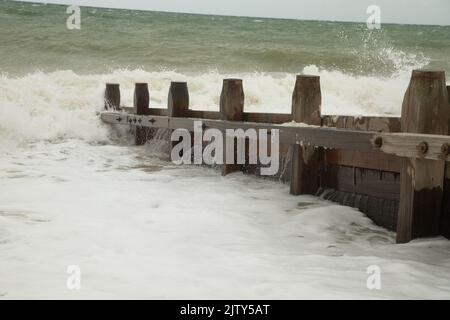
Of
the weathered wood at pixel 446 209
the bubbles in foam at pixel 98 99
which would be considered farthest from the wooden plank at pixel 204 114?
the weathered wood at pixel 446 209

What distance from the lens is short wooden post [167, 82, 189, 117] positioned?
7363mm

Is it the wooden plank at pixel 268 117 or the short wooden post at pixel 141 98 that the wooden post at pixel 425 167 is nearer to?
the wooden plank at pixel 268 117

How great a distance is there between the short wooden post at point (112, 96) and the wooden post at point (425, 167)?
21.1 feet

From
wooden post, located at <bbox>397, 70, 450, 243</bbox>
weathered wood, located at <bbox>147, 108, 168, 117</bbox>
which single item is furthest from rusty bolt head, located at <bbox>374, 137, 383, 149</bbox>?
weathered wood, located at <bbox>147, 108, 168, 117</bbox>

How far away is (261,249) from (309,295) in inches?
38.3

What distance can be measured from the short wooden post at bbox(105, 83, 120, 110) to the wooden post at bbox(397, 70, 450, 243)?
6.43 meters

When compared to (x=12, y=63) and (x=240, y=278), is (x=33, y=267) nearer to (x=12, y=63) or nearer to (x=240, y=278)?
(x=240, y=278)

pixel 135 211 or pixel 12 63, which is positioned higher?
pixel 12 63

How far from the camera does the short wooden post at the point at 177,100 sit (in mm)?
7363

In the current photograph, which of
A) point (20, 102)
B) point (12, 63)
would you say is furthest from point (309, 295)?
point (12, 63)

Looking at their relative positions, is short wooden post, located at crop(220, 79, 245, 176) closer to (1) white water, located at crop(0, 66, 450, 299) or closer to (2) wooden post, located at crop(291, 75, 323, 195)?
(1) white water, located at crop(0, 66, 450, 299)

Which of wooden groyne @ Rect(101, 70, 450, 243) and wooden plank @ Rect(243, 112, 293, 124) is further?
wooden plank @ Rect(243, 112, 293, 124)
